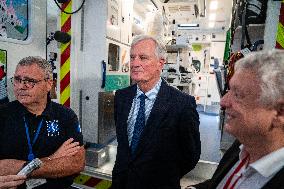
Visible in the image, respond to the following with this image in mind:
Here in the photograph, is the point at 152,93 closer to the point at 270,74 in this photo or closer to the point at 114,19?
the point at 270,74

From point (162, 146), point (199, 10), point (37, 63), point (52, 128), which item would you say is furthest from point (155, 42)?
point (199, 10)

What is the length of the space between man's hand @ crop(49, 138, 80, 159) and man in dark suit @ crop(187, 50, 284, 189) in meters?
1.24

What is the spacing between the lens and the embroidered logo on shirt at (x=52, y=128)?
206cm

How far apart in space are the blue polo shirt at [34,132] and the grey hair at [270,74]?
5.13ft

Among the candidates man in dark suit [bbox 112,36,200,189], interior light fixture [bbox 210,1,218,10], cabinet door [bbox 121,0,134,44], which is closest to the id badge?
man in dark suit [bbox 112,36,200,189]

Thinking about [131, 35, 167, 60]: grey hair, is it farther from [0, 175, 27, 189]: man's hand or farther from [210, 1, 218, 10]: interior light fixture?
[210, 1, 218, 10]: interior light fixture

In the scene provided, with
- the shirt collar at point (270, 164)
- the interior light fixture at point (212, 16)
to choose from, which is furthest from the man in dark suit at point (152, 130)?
the interior light fixture at point (212, 16)

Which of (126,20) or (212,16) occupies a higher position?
(212,16)

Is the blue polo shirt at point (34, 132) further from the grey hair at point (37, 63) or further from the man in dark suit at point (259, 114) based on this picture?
the man in dark suit at point (259, 114)

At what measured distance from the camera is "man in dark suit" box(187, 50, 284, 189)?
3.65 ft

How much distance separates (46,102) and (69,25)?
104 centimetres

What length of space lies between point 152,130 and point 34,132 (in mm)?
939

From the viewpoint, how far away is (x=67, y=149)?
2.00 meters

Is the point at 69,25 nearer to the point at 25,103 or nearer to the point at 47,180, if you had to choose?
the point at 25,103
